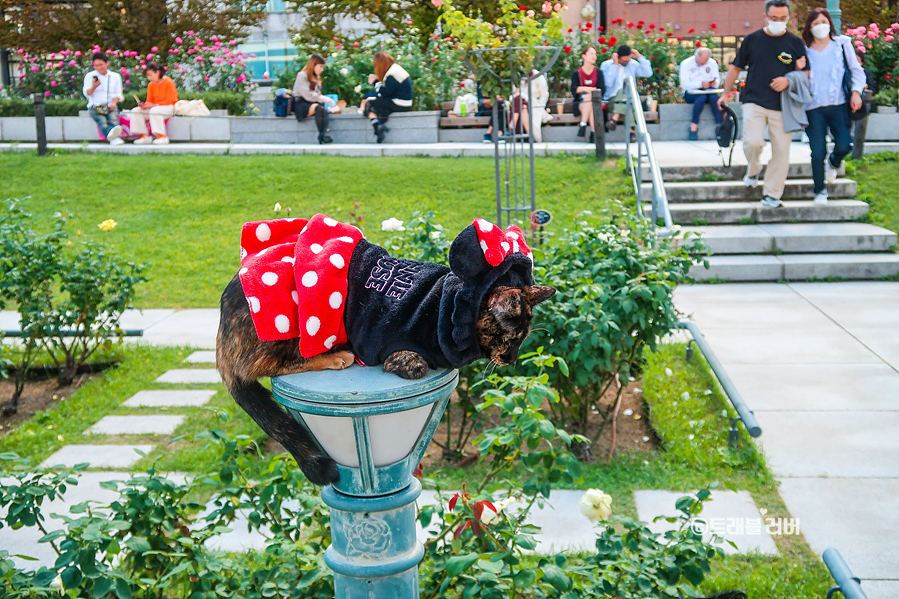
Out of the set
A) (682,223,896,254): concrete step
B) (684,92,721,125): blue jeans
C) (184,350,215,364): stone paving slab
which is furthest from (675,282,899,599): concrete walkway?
(684,92,721,125): blue jeans

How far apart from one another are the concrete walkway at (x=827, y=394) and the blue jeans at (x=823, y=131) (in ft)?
5.51

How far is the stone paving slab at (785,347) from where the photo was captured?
591 cm

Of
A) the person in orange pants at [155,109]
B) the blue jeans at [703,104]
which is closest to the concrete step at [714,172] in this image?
the blue jeans at [703,104]

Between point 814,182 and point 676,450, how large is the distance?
20.6 ft

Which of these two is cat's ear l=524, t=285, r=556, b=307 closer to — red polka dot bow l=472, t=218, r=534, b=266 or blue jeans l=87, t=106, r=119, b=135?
red polka dot bow l=472, t=218, r=534, b=266

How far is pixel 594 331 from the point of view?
13.4ft

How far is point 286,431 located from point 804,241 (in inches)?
316

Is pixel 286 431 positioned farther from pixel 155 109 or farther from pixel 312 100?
pixel 155 109

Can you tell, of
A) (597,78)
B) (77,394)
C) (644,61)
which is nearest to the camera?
(77,394)

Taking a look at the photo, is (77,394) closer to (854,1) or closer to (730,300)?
(730,300)

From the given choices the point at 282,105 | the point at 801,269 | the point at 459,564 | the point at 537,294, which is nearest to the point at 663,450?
the point at 459,564

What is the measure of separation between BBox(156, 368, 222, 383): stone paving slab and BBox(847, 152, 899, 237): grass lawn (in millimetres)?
7827

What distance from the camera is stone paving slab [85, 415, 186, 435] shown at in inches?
192

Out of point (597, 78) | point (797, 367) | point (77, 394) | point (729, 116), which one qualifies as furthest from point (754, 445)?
point (597, 78)
